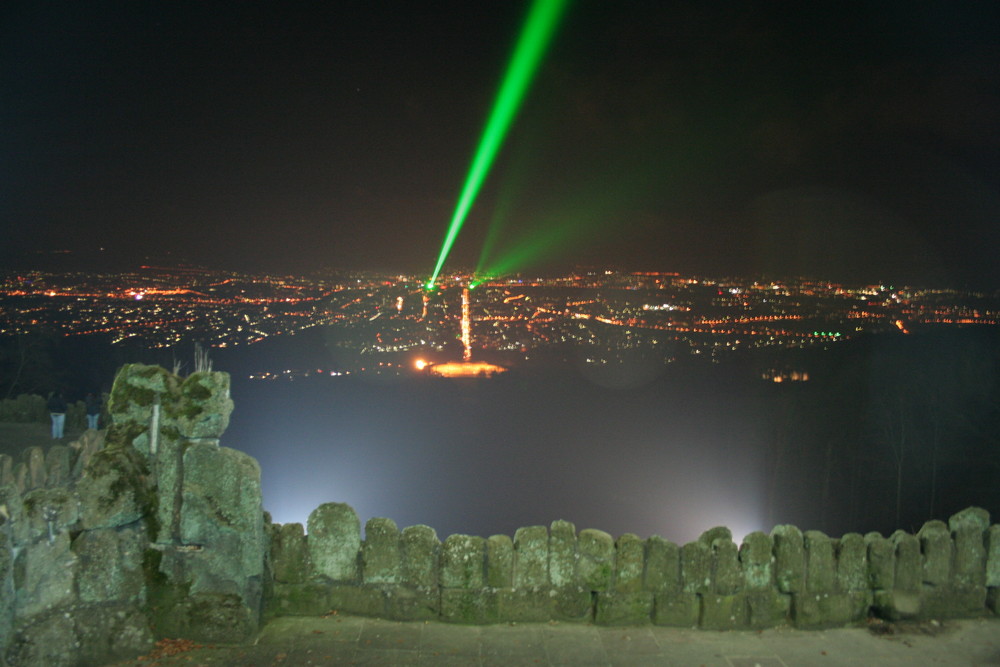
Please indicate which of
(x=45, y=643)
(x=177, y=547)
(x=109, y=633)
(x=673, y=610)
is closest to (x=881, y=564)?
(x=673, y=610)

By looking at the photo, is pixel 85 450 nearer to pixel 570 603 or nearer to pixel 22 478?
pixel 22 478

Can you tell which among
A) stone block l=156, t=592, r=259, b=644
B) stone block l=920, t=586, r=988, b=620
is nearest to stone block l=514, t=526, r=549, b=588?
stone block l=156, t=592, r=259, b=644

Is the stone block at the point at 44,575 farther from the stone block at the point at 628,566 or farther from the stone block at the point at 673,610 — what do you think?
the stone block at the point at 673,610

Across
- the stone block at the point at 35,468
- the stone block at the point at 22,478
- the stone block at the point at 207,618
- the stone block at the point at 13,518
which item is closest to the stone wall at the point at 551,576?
the stone block at the point at 207,618

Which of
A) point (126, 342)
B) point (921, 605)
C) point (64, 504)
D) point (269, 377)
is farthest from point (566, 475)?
point (64, 504)

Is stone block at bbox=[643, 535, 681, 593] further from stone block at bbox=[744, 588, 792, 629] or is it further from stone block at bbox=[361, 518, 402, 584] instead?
stone block at bbox=[361, 518, 402, 584]

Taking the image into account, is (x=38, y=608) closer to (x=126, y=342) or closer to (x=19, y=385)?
(x=126, y=342)
